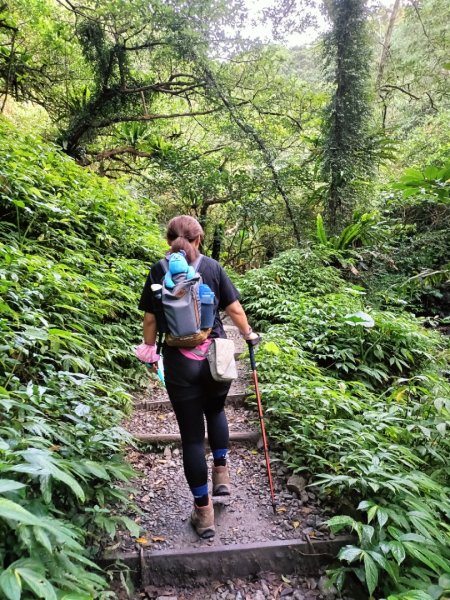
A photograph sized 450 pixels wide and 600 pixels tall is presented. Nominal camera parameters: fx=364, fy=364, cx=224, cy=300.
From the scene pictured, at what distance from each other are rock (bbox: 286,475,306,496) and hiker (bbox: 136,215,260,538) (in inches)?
27.0

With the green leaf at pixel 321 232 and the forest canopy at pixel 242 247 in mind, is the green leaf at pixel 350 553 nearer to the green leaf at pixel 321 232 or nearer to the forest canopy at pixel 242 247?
the forest canopy at pixel 242 247

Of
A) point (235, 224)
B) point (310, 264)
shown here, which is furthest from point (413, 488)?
point (235, 224)

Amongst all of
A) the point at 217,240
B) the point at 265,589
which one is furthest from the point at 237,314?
the point at 217,240

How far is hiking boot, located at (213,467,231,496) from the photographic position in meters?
2.52

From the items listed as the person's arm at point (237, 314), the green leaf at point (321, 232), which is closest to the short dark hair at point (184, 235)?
the person's arm at point (237, 314)

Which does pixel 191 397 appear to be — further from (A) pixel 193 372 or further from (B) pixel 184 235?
(B) pixel 184 235

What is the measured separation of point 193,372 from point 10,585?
1.29m

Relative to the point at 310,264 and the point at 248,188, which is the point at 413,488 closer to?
the point at 310,264

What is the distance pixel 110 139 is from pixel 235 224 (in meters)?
4.22

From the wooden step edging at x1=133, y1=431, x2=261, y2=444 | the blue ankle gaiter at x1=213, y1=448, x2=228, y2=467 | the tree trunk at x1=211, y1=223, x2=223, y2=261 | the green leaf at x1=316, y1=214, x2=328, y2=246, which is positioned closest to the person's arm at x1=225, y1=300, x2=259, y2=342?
the blue ankle gaiter at x1=213, y1=448, x2=228, y2=467

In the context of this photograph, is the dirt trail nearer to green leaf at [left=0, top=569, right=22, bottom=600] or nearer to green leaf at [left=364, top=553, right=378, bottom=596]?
green leaf at [left=364, top=553, right=378, bottom=596]

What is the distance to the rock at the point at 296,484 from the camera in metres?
2.61

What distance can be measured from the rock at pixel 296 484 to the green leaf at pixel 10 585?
2026 millimetres

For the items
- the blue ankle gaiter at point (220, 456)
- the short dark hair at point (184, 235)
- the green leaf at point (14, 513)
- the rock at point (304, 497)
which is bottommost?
the rock at point (304, 497)
